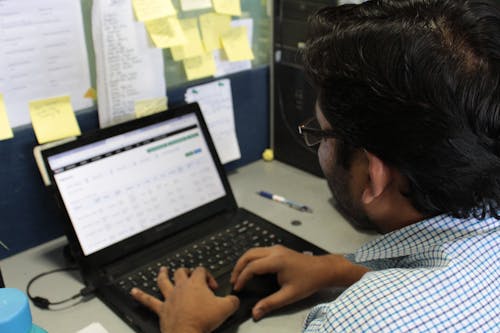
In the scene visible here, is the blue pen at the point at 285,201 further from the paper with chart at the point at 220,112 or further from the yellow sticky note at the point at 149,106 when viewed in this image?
the yellow sticky note at the point at 149,106

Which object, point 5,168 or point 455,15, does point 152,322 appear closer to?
point 5,168

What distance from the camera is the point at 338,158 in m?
0.72

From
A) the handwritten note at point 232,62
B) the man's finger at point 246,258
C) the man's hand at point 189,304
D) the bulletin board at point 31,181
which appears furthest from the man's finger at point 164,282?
the handwritten note at point 232,62

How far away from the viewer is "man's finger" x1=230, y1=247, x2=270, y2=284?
91 centimetres

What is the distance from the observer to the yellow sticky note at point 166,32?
109 centimetres

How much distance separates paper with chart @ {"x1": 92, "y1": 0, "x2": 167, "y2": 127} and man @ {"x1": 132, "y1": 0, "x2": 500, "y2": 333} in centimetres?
47

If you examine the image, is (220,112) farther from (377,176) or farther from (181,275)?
(377,176)

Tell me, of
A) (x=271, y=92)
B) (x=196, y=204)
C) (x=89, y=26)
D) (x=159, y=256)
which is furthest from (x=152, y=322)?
(x=271, y=92)

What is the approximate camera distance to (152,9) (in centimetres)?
107

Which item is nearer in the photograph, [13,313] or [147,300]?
[13,313]

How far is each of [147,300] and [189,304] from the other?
7 centimetres

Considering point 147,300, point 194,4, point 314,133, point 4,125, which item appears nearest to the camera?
point 314,133

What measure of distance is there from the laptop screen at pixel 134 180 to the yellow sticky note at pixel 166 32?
0.52 feet

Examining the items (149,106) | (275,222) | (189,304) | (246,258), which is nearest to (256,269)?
(246,258)
